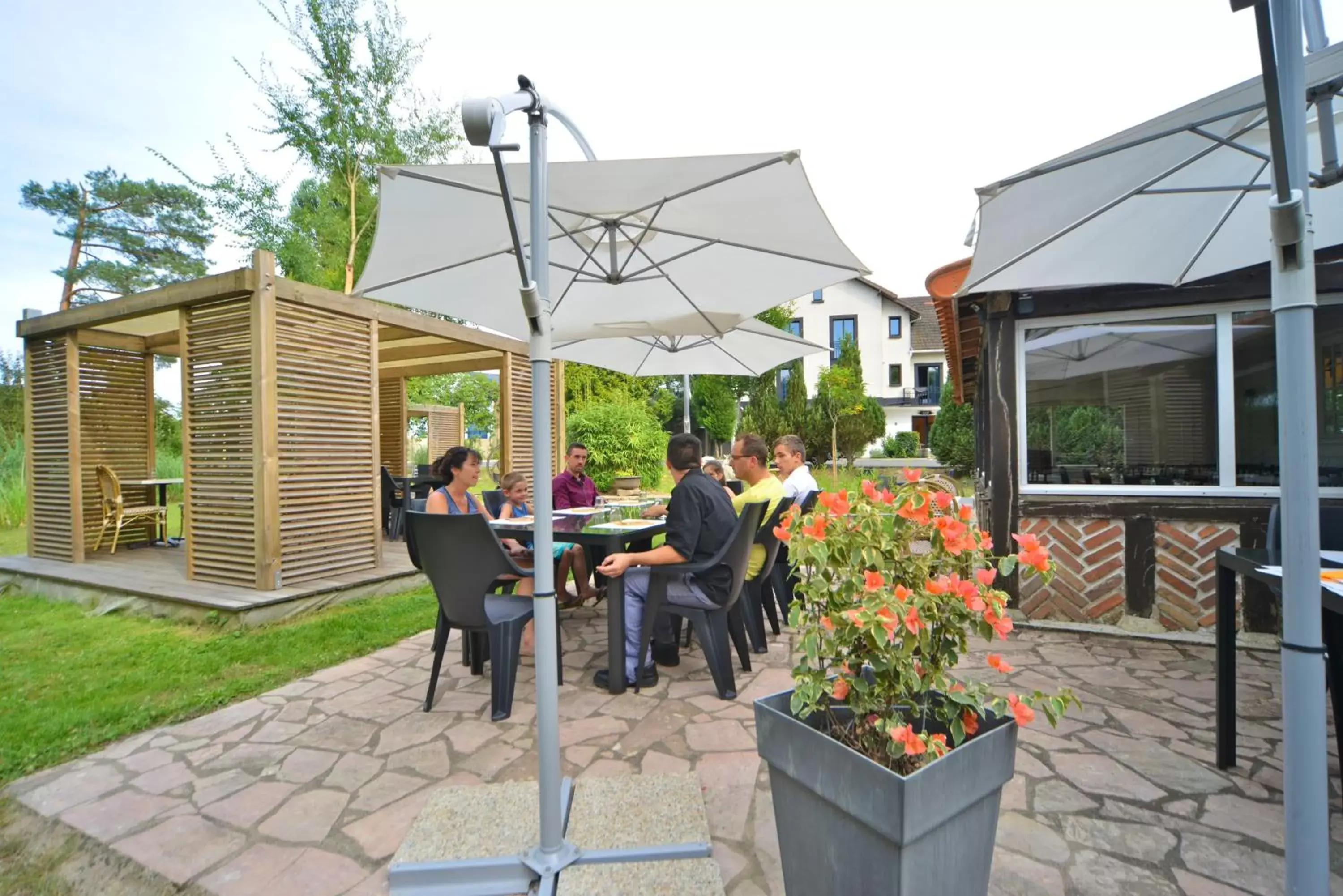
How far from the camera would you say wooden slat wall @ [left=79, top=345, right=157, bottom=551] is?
707 cm

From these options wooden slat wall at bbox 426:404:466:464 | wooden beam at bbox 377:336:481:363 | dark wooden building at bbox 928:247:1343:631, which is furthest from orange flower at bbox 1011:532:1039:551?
wooden slat wall at bbox 426:404:466:464

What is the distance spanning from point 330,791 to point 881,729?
7.03ft

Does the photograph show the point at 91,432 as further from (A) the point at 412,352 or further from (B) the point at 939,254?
(B) the point at 939,254

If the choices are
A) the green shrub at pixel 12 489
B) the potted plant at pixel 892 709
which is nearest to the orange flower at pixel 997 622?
the potted plant at pixel 892 709

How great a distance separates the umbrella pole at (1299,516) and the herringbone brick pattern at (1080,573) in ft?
10.1

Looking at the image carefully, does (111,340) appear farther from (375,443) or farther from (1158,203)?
(1158,203)

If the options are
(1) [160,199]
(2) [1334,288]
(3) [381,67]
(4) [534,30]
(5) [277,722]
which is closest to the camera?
(5) [277,722]

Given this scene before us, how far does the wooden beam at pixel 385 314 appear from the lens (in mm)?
5188

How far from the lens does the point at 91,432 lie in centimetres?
711

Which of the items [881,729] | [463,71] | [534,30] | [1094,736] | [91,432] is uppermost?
[463,71]

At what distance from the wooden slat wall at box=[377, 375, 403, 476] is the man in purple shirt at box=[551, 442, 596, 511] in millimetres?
6578

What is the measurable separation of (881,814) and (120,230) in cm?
2280

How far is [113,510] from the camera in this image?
23.7ft

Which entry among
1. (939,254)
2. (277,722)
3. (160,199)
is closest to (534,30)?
(277,722)
